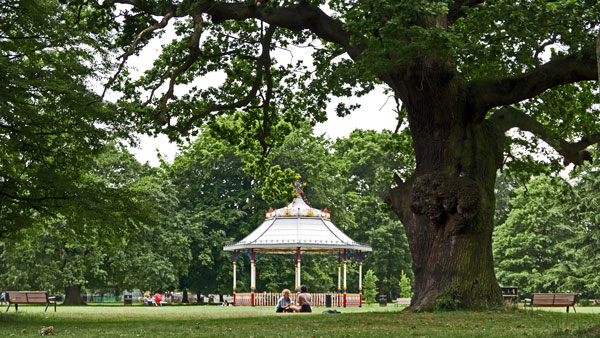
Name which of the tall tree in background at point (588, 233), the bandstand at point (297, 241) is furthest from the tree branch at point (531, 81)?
the tall tree in background at point (588, 233)

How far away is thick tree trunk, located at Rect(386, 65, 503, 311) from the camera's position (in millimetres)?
17234

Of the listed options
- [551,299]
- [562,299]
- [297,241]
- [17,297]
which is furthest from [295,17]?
[297,241]

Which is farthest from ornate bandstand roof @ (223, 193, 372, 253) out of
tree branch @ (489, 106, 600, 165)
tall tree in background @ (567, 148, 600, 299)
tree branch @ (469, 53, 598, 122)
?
tree branch @ (469, 53, 598, 122)

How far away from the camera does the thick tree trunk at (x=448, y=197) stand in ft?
56.5

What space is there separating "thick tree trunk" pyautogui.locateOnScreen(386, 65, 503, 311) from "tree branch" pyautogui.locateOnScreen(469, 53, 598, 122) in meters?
0.39

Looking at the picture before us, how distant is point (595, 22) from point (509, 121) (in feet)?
13.3

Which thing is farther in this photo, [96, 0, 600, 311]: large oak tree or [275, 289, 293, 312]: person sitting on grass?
[275, 289, 293, 312]: person sitting on grass

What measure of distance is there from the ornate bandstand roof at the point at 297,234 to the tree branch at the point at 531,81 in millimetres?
19348

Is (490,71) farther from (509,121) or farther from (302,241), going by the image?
(302,241)

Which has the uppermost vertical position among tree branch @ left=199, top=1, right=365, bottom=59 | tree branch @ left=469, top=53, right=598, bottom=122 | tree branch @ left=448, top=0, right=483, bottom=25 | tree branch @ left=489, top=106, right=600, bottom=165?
tree branch @ left=448, top=0, right=483, bottom=25

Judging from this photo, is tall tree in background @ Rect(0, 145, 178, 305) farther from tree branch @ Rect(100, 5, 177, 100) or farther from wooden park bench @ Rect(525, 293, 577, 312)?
tree branch @ Rect(100, 5, 177, 100)

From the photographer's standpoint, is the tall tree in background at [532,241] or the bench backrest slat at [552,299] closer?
the bench backrest slat at [552,299]

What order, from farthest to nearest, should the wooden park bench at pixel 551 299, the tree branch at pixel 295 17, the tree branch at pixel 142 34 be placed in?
1. the wooden park bench at pixel 551 299
2. the tree branch at pixel 295 17
3. the tree branch at pixel 142 34

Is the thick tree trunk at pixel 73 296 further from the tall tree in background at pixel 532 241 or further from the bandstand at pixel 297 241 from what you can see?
the tall tree in background at pixel 532 241
